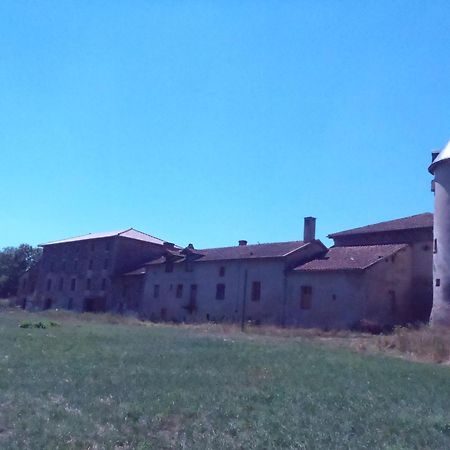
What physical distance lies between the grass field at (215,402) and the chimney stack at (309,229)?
27968 millimetres

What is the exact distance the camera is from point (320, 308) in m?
39.9

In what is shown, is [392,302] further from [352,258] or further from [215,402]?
[215,402]

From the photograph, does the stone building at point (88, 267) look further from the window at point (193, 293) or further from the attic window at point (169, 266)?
the window at point (193, 293)

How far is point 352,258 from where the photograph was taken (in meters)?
40.5

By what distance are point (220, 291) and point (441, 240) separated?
59.9ft

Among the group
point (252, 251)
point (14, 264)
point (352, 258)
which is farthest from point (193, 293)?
point (14, 264)

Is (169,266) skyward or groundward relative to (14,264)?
groundward

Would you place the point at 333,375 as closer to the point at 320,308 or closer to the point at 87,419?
the point at 87,419

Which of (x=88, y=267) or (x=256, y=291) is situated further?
(x=88, y=267)

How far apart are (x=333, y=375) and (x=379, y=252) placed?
2651cm

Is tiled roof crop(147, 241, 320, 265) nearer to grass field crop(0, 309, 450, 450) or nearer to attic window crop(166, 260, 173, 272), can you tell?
attic window crop(166, 260, 173, 272)

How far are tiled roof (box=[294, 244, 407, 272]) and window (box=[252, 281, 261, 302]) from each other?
11.5 ft

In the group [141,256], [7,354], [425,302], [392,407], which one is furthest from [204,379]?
[141,256]

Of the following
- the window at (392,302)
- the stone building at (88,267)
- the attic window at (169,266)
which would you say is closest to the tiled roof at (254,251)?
the attic window at (169,266)
